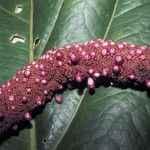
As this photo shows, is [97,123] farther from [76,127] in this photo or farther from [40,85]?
[40,85]

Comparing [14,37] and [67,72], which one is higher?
[14,37]

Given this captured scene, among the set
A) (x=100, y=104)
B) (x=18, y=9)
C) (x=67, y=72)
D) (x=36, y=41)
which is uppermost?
(x=18, y=9)

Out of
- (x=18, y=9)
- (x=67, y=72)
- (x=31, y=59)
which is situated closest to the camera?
(x=67, y=72)

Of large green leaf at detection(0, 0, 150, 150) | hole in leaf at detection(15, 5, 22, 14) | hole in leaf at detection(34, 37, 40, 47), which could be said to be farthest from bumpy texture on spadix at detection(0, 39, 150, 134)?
hole in leaf at detection(15, 5, 22, 14)

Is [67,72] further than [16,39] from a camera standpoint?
No

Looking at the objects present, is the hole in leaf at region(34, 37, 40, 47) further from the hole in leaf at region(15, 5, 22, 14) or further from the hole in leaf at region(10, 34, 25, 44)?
the hole in leaf at region(15, 5, 22, 14)

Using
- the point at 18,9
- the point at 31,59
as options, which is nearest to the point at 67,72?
the point at 31,59

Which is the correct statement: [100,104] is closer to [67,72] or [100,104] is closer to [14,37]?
[67,72]
